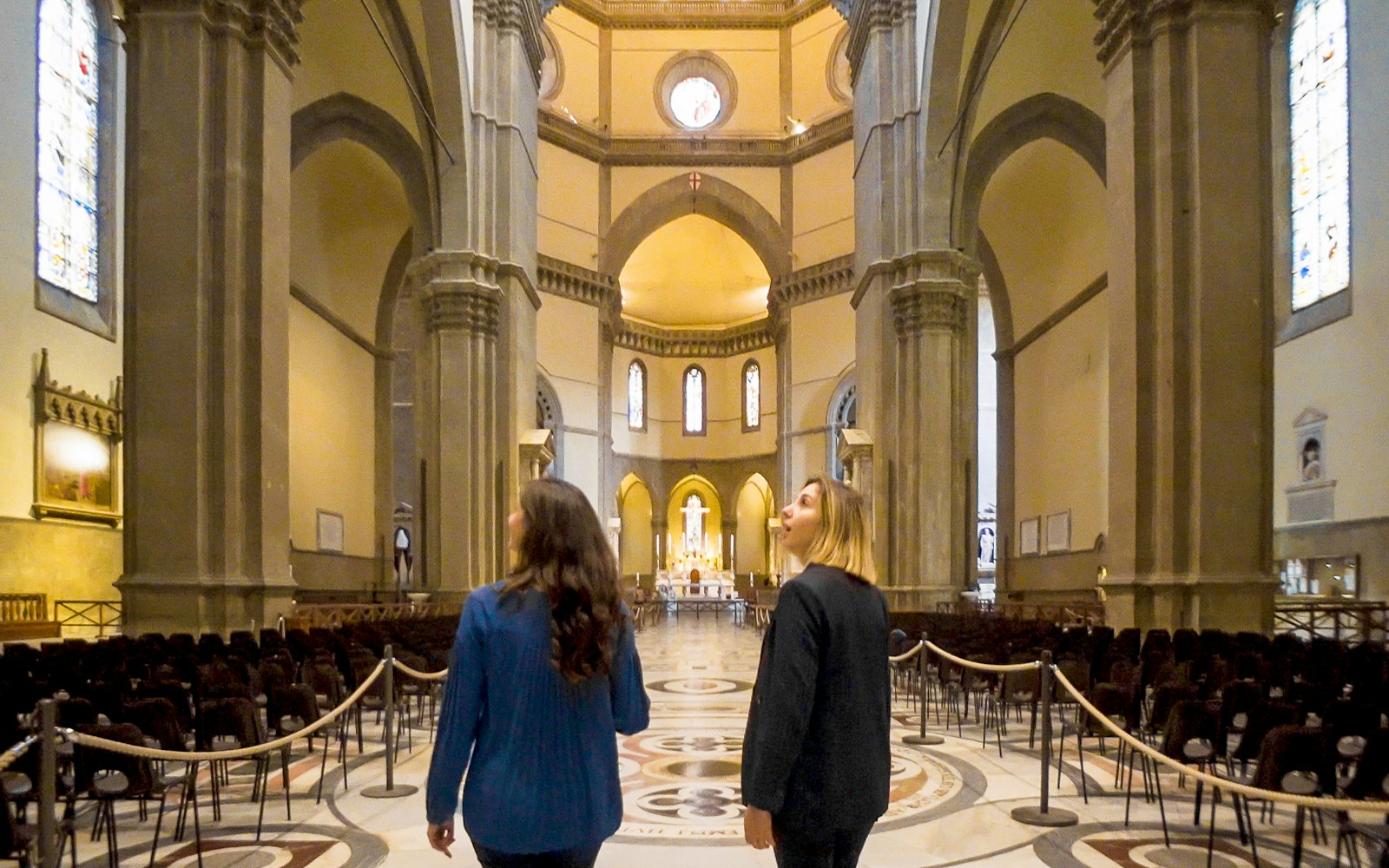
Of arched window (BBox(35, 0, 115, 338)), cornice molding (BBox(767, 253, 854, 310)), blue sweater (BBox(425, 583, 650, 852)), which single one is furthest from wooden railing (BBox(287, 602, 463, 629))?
cornice molding (BBox(767, 253, 854, 310))

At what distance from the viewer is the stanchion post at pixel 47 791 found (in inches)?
147

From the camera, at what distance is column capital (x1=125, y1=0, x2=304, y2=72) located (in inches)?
478

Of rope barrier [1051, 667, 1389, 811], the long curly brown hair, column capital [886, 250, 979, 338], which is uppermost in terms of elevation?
column capital [886, 250, 979, 338]

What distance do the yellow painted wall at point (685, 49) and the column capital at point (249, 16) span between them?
103 feet

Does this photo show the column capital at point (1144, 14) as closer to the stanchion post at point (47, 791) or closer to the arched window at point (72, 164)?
the stanchion post at point (47, 791)

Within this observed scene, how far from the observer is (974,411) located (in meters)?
23.4

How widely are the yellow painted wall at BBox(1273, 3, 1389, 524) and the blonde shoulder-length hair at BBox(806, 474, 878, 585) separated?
53.0 feet

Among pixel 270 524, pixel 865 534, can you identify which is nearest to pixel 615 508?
pixel 270 524

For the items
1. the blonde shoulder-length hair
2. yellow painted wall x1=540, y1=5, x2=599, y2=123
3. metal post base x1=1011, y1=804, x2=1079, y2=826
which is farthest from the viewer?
yellow painted wall x1=540, y1=5, x2=599, y2=123

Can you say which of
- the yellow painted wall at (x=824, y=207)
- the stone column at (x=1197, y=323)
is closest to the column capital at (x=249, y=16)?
the stone column at (x=1197, y=323)

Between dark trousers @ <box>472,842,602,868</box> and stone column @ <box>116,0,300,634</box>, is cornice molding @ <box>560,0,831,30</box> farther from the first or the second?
dark trousers @ <box>472,842,602,868</box>

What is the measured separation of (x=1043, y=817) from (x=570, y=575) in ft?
17.1

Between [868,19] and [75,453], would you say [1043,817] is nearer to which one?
[75,453]

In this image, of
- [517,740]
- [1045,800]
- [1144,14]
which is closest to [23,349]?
[1144,14]
